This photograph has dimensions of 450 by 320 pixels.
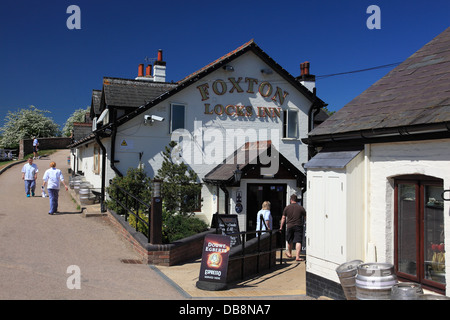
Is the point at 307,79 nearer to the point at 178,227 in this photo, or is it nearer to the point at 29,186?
the point at 178,227

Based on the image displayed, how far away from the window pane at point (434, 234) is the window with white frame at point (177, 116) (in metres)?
11.0

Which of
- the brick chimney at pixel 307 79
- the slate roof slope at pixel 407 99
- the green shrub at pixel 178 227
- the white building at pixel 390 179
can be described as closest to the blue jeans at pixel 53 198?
the green shrub at pixel 178 227

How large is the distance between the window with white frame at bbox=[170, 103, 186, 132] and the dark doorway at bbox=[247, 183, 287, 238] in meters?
3.49

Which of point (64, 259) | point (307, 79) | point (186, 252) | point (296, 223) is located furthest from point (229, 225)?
point (307, 79)

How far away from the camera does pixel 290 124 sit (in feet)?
59.9

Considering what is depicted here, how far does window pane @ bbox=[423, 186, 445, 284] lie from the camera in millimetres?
6066

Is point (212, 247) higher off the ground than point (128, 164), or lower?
lower

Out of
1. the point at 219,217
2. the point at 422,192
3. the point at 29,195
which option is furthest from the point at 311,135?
the point at 29,195

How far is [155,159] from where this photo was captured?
51.5 ft

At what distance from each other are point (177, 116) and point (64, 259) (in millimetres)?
8076

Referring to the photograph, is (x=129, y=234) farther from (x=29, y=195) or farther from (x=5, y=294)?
(x=29, y=195)

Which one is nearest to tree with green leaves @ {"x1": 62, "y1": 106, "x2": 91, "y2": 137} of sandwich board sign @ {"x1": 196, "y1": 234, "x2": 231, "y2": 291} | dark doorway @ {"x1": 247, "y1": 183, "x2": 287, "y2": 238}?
dark doorway @ {"x1": 247, "y1": 183, "x2": 287, "y2": 238}

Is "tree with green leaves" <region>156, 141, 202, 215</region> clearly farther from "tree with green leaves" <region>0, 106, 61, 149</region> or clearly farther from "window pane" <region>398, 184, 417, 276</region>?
"tree with green leaves" <region>0, 106, 61, 149</region>

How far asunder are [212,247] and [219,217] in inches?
136
